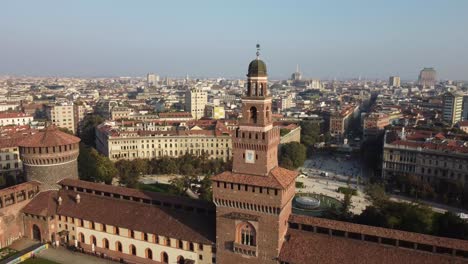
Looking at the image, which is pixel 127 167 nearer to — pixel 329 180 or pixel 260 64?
pixel 329 180

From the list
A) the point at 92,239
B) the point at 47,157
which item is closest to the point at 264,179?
the point at 92,239

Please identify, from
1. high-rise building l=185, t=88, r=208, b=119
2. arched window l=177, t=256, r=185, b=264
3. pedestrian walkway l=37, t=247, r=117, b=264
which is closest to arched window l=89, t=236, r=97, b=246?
pedestrian walkway l=37, t=247, r=117, b=264

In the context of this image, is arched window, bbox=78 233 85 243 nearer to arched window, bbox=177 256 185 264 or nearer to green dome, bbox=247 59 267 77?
arched window, bbox=177 256 185 264

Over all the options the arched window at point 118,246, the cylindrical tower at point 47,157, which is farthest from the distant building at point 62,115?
the arched window at point 118,246

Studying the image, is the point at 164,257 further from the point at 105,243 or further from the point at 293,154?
the point at 293,154

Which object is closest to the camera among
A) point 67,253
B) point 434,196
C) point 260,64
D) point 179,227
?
point 260,64

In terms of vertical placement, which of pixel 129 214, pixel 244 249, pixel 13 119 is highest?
pixel 13 119

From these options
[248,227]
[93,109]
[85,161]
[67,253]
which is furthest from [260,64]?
[93,109]
